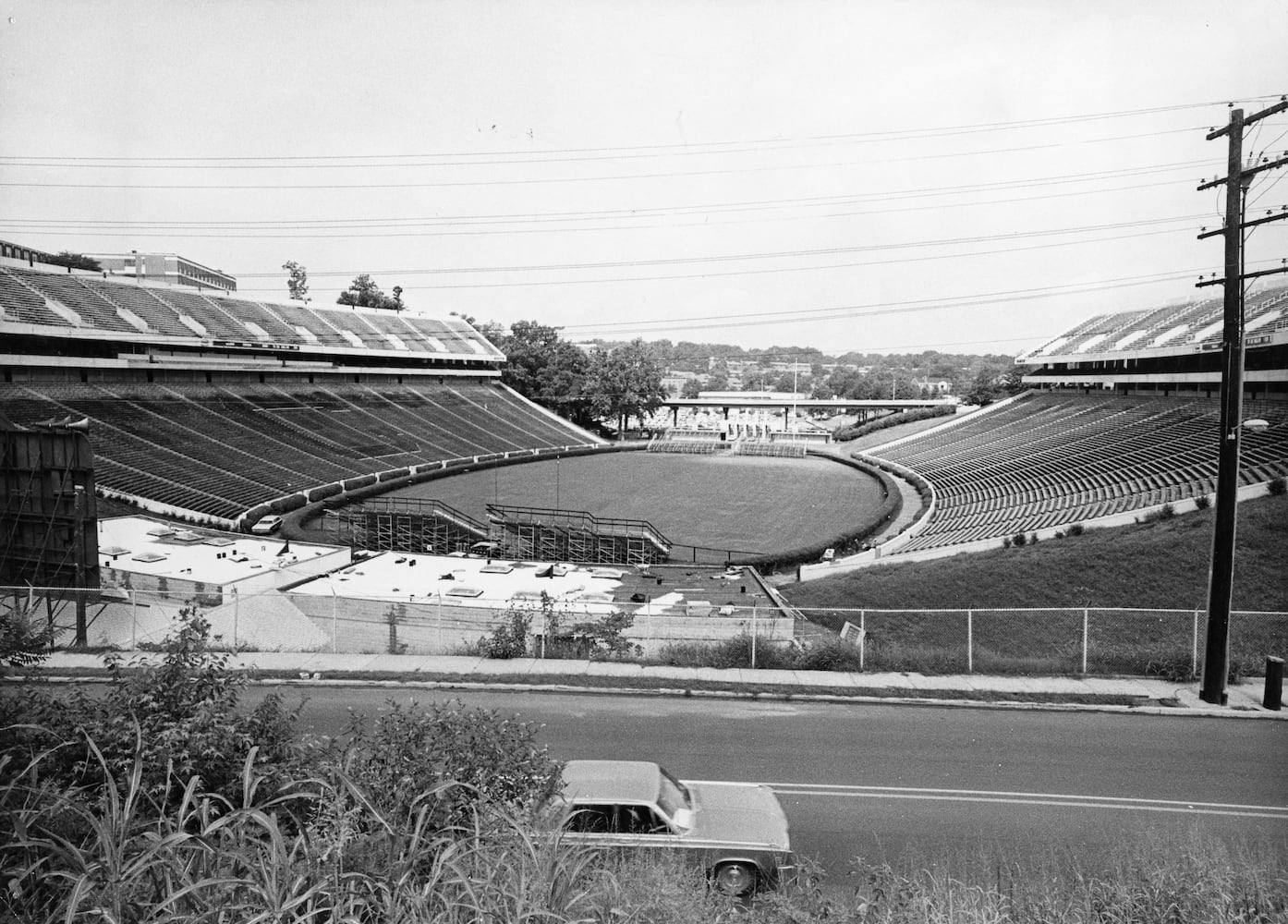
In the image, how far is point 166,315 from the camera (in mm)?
54875

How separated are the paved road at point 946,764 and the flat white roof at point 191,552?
32.1ft

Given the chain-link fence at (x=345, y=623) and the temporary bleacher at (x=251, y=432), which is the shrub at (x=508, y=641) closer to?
the chain-link fence at (x=345, y=623)

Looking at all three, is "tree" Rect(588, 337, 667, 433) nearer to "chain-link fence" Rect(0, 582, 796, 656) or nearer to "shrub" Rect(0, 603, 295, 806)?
"chain-link fence" Rect(0, 582, 796, 656)

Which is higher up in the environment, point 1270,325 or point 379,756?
point 1270,325

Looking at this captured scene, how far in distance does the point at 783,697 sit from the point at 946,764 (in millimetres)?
3378

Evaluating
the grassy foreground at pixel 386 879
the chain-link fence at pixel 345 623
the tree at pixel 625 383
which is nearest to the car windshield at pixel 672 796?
the grassy foreground at pixel 386 879

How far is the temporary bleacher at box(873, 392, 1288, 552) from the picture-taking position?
28.0 metres

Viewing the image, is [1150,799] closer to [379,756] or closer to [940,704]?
[940,704]

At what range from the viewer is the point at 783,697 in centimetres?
1394

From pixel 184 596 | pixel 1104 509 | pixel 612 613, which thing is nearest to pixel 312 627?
pixel 184 596

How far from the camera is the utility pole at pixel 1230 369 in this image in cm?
1265

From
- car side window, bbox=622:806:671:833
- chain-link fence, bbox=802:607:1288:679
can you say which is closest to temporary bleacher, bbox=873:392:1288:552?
chain-link fence, bbox=802:607:1288:679

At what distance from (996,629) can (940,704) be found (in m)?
6.43

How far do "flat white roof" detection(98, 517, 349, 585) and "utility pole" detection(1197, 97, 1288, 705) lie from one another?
21.6 metres
